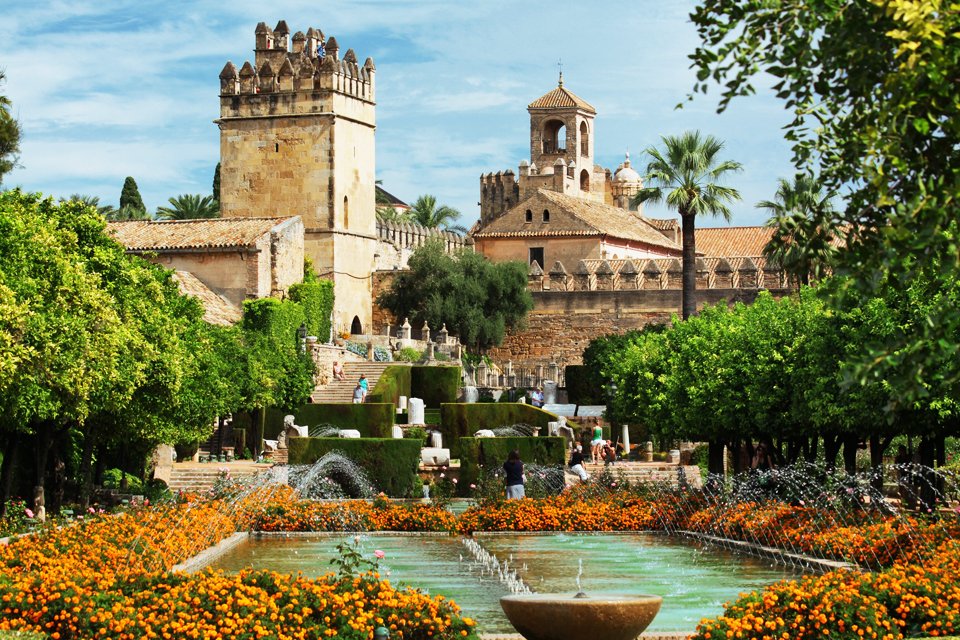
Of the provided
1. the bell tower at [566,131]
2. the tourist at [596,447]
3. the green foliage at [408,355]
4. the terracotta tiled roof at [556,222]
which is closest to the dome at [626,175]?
the bell tower at [566,131]

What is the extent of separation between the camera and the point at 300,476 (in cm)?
2922

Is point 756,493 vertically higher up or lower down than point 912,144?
lower down

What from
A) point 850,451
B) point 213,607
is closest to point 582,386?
point 850,451

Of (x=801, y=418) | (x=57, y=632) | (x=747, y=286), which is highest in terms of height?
(x=747, y=286)

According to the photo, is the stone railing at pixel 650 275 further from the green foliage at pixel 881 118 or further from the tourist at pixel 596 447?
the green foliage at pixel 881 118

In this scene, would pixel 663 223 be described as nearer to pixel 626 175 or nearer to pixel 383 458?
pixel 626 175

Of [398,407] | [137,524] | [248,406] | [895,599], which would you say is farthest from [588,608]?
[398,407]

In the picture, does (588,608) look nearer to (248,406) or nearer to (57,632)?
(57,632)

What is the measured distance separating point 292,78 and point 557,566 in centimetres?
3979

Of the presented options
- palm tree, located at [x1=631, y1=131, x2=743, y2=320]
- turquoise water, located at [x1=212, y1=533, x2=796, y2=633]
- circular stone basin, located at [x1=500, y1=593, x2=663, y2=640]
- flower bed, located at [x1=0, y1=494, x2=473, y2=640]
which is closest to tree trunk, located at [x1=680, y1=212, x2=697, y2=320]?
palm tree, located at [x1=631, y1=131, x2=743, y2=320]

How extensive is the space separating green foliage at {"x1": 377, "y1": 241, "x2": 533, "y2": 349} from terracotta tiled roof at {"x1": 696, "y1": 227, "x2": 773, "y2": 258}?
1472cm

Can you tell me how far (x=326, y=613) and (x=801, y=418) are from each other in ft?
43.4

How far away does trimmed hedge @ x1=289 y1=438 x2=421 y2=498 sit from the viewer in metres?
29.7

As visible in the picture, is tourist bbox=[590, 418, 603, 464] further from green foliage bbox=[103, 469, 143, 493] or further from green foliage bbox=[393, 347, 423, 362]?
green foliage bbox=[393, 347, 423, 362]
